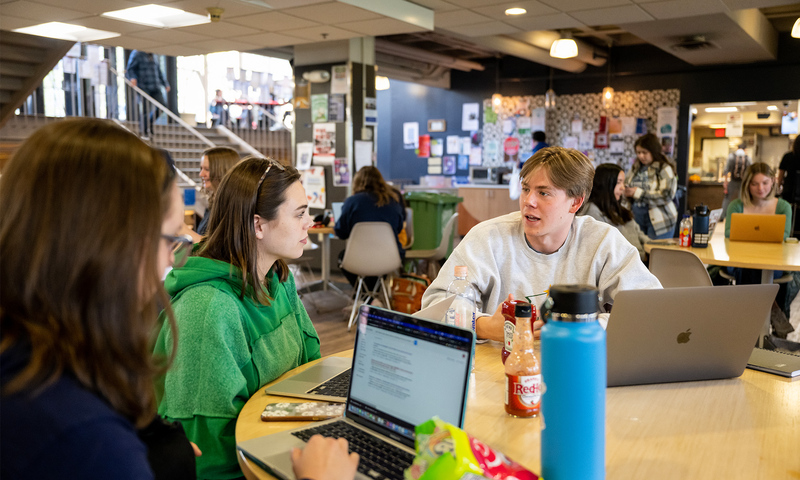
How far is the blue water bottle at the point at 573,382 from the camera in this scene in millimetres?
881

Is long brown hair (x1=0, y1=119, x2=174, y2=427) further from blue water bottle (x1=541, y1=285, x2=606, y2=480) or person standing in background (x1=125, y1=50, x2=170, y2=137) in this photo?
person standing in background (x1=125, y1=50, x2=170, y2=137)

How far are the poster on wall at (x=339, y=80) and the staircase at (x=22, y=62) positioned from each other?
9.07 ft

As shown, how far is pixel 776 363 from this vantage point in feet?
5.46

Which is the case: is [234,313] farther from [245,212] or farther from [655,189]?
[655,189]

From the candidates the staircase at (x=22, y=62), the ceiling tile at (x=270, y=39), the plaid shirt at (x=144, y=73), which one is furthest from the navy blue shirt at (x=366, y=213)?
the plaid shirt at (x=144, y=73)

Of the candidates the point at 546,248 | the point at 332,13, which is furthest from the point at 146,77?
the point at 546,248

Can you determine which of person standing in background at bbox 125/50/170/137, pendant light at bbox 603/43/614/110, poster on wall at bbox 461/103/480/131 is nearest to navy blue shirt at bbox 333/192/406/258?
pendant light at bbox 603/43/614/110

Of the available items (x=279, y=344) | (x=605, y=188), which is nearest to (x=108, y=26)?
(x=605, y=188)

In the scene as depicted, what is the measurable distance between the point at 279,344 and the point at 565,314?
97cm

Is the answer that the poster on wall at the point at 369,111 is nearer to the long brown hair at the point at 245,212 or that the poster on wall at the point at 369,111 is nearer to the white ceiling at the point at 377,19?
the white ceiling at the point at 377,19

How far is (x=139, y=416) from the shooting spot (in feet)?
2.77

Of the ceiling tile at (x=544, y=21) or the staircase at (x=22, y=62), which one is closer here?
the ceiling tile at (x=544, y=21)

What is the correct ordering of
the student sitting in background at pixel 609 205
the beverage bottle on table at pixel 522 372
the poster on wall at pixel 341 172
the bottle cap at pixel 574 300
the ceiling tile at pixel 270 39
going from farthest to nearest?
the poster on wall at pixel 341 172
the ceiling tile at pixel 270 39
the student sitting in background at pixel 609 205
the beverage bottle on table at pixel 522 372
the bottle cap at pixel 574 300

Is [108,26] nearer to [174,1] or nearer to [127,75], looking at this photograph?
[174,1]
